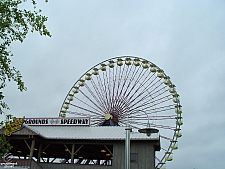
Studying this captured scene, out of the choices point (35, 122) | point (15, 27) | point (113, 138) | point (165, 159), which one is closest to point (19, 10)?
point (15, 27)

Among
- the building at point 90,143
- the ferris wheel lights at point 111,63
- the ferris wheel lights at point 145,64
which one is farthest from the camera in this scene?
the ferris wheel lights at point 111,63

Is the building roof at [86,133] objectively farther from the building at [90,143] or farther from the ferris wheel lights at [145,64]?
the ferris wheel lights at [145,64]

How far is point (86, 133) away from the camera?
23.3 metres

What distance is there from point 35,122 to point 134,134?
1006cm

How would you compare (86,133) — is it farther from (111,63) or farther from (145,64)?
(111,63)

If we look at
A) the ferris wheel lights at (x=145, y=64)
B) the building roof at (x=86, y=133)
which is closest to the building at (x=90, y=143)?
the building roof at (x=86, y=133)

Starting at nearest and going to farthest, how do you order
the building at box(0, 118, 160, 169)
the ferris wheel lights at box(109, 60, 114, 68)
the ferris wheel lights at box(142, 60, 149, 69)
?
the building at box(0, 118, 160, 169)
the ferris wheel lights at box(142, 60, 149, 69)
the ferris wheel lights at box(109, 60, 114, 68)

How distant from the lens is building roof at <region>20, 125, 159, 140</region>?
2147 cm

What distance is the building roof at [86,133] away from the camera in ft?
70.4

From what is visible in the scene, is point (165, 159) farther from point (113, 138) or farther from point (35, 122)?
point (35, 122)

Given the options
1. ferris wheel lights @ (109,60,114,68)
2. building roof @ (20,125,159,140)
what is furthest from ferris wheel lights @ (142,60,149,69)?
building roof @ (20,125,159,140)

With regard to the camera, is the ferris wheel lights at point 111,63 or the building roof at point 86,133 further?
the ferris wheel lights at point 111,63

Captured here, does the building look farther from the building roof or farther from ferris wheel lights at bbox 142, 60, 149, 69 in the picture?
ferris wheel lights at bbox 142, 60, 149, 69

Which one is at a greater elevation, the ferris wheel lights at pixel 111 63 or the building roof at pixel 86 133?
the ferris wheel lights at pixel 111 63
